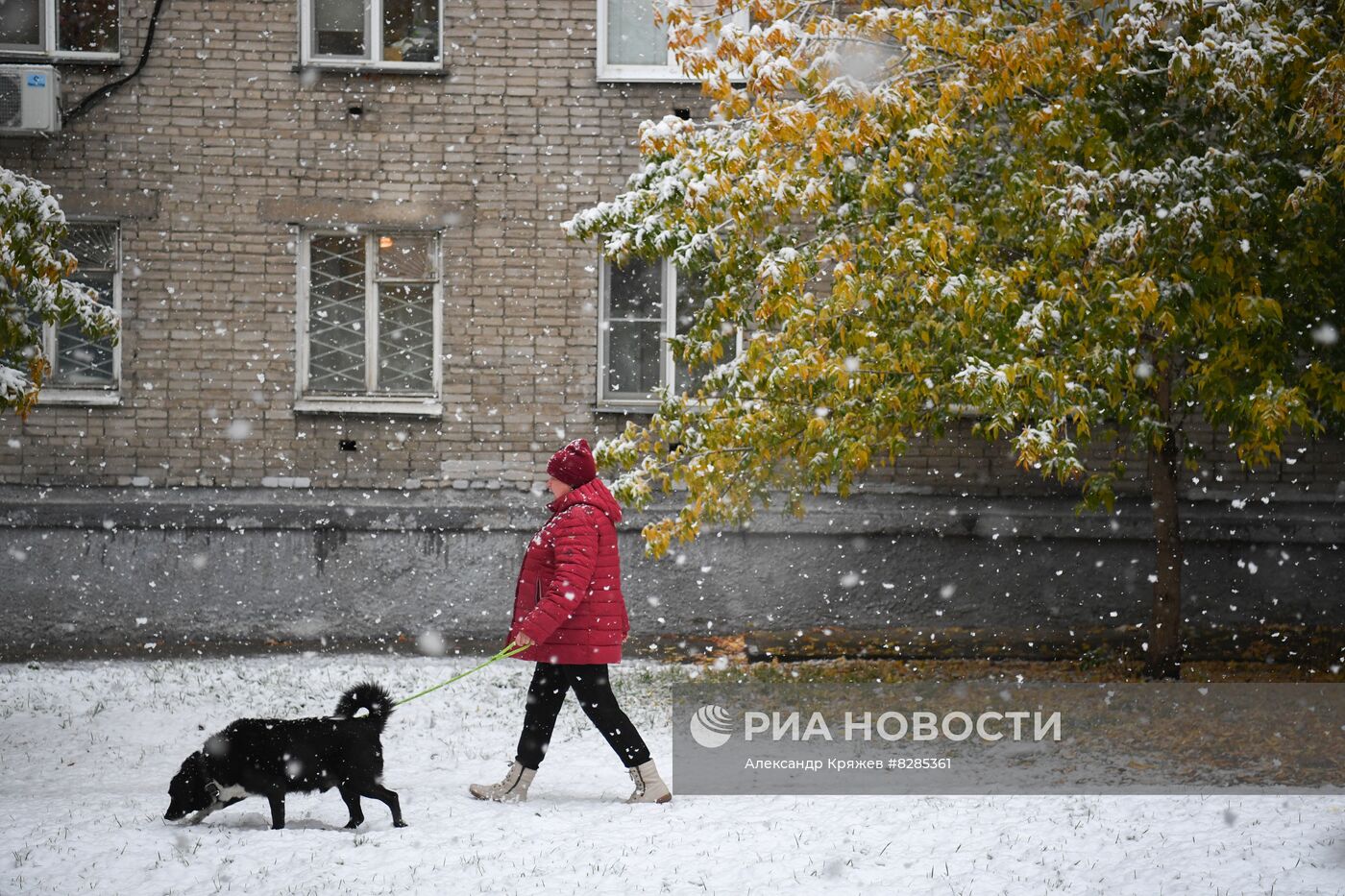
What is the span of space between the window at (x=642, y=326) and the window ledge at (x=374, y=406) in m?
1.52

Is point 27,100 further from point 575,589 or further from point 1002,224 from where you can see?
point 1002,224

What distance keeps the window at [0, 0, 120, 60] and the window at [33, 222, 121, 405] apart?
4.99 ft

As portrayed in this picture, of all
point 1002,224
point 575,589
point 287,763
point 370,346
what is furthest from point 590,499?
point 370,346

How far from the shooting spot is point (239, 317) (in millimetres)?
10062

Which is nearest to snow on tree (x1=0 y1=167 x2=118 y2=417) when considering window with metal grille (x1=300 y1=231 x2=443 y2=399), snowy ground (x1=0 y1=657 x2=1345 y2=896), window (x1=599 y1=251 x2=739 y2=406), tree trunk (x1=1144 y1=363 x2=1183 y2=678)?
snowy ground (x1=0 y1=657 x2=1345 y2=896)

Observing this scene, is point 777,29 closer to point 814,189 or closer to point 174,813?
point 814,189

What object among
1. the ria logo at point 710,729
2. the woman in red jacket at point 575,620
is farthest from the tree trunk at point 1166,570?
the woman in red jacket at point 575,620

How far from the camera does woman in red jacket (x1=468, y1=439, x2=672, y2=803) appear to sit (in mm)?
5363

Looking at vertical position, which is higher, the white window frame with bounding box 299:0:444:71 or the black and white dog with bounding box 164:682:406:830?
the white window frame with bounding box 299:0:444:71

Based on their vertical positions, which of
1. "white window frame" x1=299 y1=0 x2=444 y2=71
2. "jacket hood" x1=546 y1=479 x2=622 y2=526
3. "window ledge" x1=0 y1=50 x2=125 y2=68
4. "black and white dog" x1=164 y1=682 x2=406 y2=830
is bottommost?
"black and white dog" x1=164 y1=682 x2=406 y2=830

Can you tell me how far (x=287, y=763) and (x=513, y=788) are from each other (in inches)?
43.3

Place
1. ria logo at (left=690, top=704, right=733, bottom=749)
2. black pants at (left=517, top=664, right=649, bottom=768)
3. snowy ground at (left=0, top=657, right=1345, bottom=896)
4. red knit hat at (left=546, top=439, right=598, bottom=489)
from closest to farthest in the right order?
snowy ground at (left=0, top=657, right=1345, bottom=896), black pants at (left=517, top=664, right=649, bottom=768), red knit hat at (left=546, top=439, right=598, bottom=489), ria logo at (left=690, top=704, right=733, bottom=749)

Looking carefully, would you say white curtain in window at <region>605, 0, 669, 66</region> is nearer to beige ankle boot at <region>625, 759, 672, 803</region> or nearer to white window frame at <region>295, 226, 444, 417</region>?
white window frame at <region>295, 226, 444, 417</region>

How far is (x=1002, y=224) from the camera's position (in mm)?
7492
